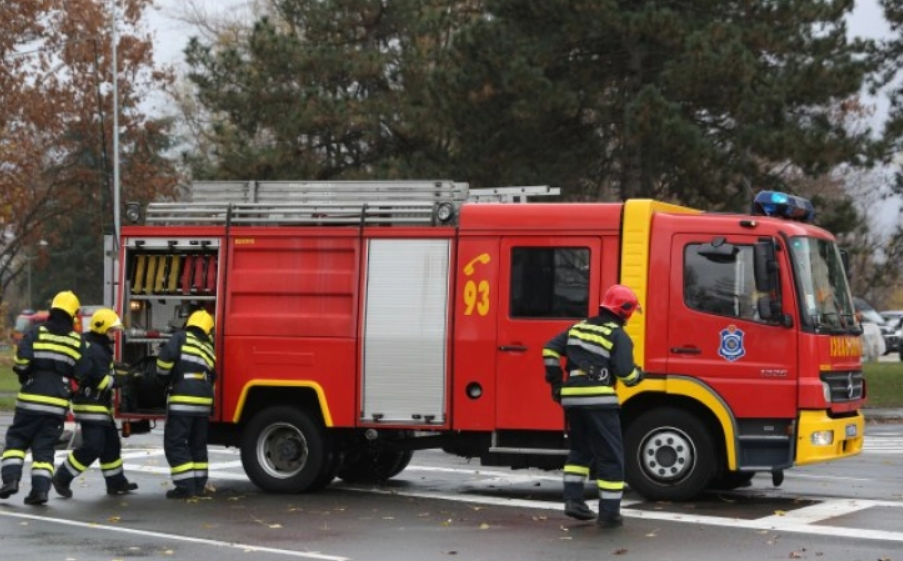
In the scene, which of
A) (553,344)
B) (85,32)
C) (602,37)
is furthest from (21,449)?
(85,32)

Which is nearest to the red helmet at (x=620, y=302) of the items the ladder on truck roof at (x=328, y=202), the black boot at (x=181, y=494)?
the ladder on truck roof at (x=328, y=202)

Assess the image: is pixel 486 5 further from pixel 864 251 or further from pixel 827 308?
pixel 827 308

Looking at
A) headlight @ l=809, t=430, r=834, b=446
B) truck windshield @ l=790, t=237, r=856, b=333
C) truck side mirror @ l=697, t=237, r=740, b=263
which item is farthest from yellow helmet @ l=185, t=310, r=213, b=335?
headlight @ l=809, t=430, r=834, b=446

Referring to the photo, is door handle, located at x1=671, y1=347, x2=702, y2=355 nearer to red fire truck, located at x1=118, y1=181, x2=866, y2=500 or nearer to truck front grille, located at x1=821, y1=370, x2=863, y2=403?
red fire truck, located at x1=118, y1=181, x2=866, y2=500

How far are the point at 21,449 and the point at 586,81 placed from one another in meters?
19.0

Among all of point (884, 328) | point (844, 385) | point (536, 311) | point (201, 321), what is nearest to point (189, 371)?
point (201, 321)

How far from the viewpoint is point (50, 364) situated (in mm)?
12969

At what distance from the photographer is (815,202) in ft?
101

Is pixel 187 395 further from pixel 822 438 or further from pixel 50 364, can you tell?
pixel 822 438

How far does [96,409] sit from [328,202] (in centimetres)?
278

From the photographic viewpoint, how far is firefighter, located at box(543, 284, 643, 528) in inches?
448

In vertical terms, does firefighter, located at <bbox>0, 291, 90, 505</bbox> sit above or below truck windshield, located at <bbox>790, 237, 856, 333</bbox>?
below

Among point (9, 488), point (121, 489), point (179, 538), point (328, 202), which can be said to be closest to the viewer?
point (179, 538)

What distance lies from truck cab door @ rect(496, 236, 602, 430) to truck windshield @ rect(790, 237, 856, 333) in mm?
1685
